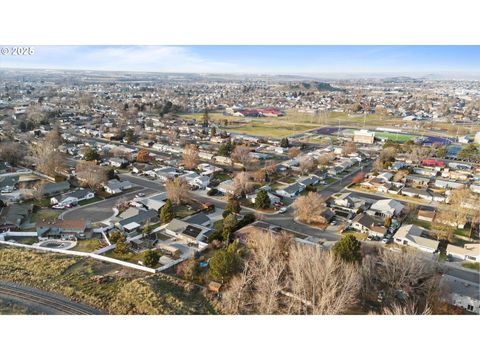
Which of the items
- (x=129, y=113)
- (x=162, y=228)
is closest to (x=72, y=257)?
(x=162, y=228)

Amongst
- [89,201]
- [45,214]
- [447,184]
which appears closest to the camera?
[45,214]

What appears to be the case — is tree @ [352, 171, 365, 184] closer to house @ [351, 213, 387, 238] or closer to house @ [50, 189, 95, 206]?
house @ [351, 213, 387, 238]

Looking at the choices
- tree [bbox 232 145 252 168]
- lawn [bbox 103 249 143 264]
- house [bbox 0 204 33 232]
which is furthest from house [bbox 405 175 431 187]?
house [bbox 0 204 33 232]

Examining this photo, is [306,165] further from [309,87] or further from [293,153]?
[309,87]

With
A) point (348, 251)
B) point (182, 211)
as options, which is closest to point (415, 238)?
point (348, 251)

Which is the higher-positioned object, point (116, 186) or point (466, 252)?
point (116, 186)

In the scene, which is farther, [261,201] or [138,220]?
[261,201]

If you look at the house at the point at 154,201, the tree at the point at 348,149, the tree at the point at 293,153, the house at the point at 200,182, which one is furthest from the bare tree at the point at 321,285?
the tree at the point at 348,149
